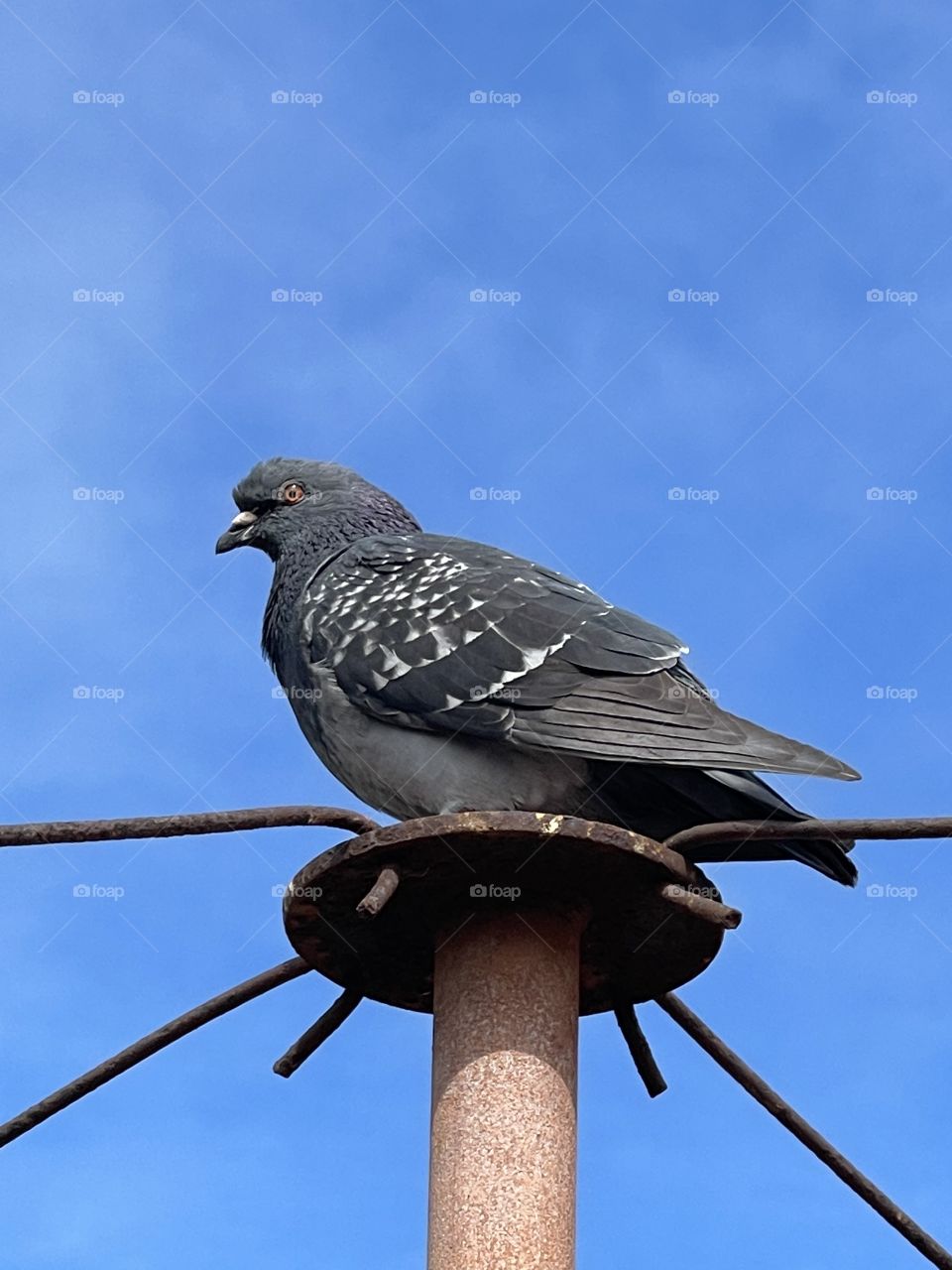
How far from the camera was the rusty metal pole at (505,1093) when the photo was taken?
556 centimetres

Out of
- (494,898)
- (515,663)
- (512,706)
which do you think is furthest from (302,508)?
(494,898)

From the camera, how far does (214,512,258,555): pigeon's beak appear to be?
906cm

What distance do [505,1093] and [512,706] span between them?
1.72 meters

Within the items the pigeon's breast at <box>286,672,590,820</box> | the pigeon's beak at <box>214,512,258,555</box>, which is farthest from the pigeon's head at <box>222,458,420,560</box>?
the pigeon's breast at <box>286,672,590,820</box>

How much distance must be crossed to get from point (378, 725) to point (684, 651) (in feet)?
4.31

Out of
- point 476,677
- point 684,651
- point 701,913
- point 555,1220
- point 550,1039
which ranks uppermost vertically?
point 684,651

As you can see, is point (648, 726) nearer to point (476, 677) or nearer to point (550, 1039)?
point (476, 677)

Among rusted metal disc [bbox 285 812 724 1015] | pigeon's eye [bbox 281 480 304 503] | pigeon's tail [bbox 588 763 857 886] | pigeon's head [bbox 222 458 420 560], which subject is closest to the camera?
rusted metal disc [bbox 285 812 724 1015]

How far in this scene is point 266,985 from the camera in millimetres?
6566

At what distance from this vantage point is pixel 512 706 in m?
6.96

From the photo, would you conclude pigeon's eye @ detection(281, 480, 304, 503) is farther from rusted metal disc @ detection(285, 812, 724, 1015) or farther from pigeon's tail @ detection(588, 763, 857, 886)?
rusted metal disc @ detection(285, 812, 724, 1015)

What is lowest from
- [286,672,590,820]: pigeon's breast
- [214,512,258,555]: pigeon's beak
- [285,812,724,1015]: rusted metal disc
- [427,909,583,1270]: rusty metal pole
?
[427,909,583,1270]: rusty metal pole

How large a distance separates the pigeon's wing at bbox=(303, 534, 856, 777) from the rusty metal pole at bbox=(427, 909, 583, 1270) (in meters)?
0.91

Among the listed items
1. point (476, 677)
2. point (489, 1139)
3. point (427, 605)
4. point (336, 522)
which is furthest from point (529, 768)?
point (336, 522)
